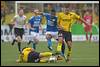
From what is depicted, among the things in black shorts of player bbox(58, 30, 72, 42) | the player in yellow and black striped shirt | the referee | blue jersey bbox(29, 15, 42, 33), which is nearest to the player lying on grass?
the player in yellow and black striped shirt

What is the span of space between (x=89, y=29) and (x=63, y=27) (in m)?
13.7

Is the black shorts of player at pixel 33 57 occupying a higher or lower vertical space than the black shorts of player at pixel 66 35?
lower

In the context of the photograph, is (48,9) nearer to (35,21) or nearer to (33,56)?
(35,21)

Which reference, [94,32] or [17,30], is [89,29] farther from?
[17,30]

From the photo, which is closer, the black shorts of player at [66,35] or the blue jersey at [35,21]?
→ the black shorts of player at [66,35]

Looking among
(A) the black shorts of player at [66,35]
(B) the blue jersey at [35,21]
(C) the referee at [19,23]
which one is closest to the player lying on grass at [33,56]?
(A) the black shorts of player at [66,35]

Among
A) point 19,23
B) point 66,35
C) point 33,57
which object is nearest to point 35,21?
point 19,23

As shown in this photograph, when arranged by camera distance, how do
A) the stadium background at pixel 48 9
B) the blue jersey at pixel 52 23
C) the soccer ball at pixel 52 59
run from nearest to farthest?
the soccer ball at pixel 52 59 → the blue jersey at pixel 52 23 → the stadium background at pixel 48 9

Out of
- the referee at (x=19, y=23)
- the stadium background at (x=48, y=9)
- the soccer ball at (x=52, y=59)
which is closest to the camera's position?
the soccer ball at (x=52, y=59)

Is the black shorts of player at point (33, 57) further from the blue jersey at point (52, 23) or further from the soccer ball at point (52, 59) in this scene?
the blue jersey at point (52, 23)

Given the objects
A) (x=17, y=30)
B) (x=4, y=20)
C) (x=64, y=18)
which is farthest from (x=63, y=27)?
(x=4, y=20)

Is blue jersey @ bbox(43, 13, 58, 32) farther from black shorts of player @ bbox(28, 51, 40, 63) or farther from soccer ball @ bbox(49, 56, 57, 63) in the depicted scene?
black shorts of player @ bbox(28, 51, 40, 63)

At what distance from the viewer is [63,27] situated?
19.1m

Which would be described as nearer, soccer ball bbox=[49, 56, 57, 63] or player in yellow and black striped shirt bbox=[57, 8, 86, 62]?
soccer ball bbox=[49, 56, 57, 63]
